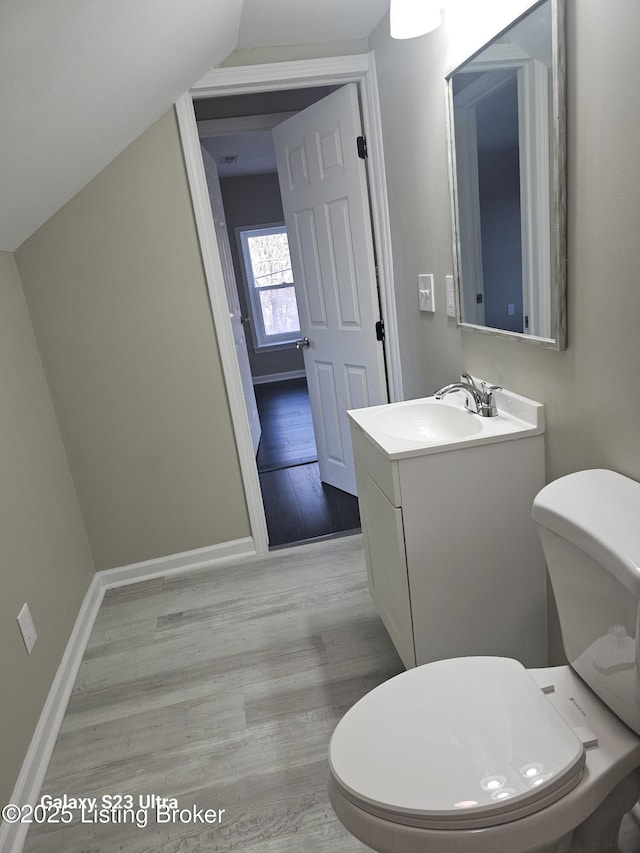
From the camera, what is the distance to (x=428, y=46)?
1.83m

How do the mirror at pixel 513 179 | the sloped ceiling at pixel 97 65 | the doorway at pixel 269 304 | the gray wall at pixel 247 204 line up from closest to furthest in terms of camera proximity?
1. the sloped ceiling at pixel 97 65
2. the mirror at pixel 513 179
3. the doorway at pixel 269 304
4. the gray wall at pixel 247 204

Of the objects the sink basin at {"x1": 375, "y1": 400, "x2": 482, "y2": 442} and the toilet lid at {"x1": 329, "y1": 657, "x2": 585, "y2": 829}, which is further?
the sink basin at {"x1": 375, "y1": 400, "x2": 482, "y2": 442}

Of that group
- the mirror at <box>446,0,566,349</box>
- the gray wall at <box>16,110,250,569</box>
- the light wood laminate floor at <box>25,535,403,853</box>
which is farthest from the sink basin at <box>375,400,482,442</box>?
the gray wall at <box>16,110,250,569</box>

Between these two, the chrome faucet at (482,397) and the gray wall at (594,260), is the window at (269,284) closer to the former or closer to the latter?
the gray wall at (594,260)

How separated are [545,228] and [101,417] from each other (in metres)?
1.93

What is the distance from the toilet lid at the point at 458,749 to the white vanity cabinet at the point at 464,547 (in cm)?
41

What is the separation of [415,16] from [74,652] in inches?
93.6

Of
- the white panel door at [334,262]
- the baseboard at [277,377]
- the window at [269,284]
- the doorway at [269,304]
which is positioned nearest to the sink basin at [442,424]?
the white panel door at [334,262]

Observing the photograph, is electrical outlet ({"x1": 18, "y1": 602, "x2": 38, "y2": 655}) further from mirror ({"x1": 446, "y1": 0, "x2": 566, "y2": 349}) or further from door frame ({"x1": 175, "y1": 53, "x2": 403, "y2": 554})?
mirror ({"x1": 446, "y1": 0, "x2": 566, "y2": 349})

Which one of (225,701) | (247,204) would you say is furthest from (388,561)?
(247,204)

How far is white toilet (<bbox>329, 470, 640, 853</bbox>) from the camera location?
2.94 ft

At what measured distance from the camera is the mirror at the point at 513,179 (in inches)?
50.1

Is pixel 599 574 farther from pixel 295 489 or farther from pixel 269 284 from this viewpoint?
pixel 269 284

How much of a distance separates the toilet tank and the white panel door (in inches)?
67.8
